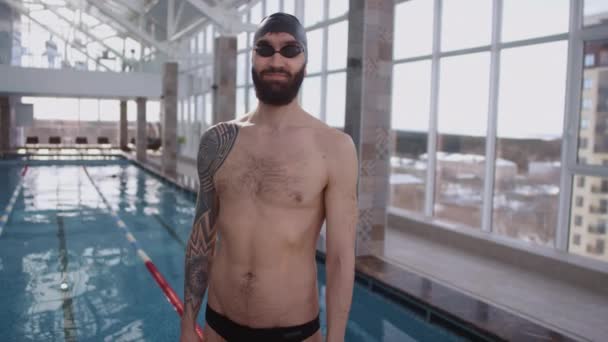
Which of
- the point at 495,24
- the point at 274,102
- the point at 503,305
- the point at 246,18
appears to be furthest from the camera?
the point at 246,18

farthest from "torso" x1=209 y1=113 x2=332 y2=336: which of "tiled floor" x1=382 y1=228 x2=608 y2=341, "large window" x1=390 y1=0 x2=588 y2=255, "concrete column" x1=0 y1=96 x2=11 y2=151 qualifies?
"concrete column" x1=0 y1=96 x2=11 y2=151

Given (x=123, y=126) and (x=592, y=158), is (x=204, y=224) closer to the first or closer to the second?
(x=592, y=158)

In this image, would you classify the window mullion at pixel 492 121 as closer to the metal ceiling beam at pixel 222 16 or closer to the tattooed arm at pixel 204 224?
the tattooed arm at pixel 204 224

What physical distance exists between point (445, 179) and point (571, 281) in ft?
9.42

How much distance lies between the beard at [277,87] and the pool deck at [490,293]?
299 centimetres

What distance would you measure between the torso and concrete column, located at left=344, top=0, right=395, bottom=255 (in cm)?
433

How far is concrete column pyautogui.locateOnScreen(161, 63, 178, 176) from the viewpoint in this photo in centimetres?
1475

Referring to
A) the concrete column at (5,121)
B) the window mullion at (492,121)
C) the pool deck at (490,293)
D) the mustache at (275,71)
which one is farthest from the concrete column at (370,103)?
the concrete column at (5,121)

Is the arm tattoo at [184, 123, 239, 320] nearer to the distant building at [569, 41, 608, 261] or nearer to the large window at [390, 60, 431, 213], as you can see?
the distant building at [569, 41, 608, 261]

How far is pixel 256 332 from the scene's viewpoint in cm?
144

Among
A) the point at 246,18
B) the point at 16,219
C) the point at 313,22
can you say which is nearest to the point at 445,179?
the point at 313,22

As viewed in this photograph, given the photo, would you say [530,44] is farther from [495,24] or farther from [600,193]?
[600,193]

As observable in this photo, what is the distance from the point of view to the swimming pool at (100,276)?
425 cm

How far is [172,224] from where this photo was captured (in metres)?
8.30
